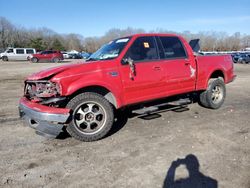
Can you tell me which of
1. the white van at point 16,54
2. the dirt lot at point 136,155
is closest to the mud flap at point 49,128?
the dirt lot at point 136,155

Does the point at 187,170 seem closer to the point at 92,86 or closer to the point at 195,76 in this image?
the point at 92,86

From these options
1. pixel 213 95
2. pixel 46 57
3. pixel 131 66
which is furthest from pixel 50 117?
pixel 46 57

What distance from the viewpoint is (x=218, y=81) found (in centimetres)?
657

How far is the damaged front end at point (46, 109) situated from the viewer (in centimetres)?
400

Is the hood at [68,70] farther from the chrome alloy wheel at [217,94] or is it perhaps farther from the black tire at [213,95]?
the chrome alloy wheel at [217,94]

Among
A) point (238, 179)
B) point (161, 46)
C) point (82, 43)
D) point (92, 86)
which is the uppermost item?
point (82, 43)

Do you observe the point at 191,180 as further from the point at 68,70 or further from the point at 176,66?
the point at 176,66

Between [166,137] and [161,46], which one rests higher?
[161,46]

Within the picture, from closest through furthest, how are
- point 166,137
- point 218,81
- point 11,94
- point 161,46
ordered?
point 166,137, point 161,46, point 218,81, point 11,94

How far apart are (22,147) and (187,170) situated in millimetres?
2845

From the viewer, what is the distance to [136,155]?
3.88 meters

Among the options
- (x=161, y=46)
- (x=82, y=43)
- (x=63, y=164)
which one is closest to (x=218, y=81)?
(x=161, y=46)

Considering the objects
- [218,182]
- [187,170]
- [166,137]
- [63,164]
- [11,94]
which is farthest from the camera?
[11,94]

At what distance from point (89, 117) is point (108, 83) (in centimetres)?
72
